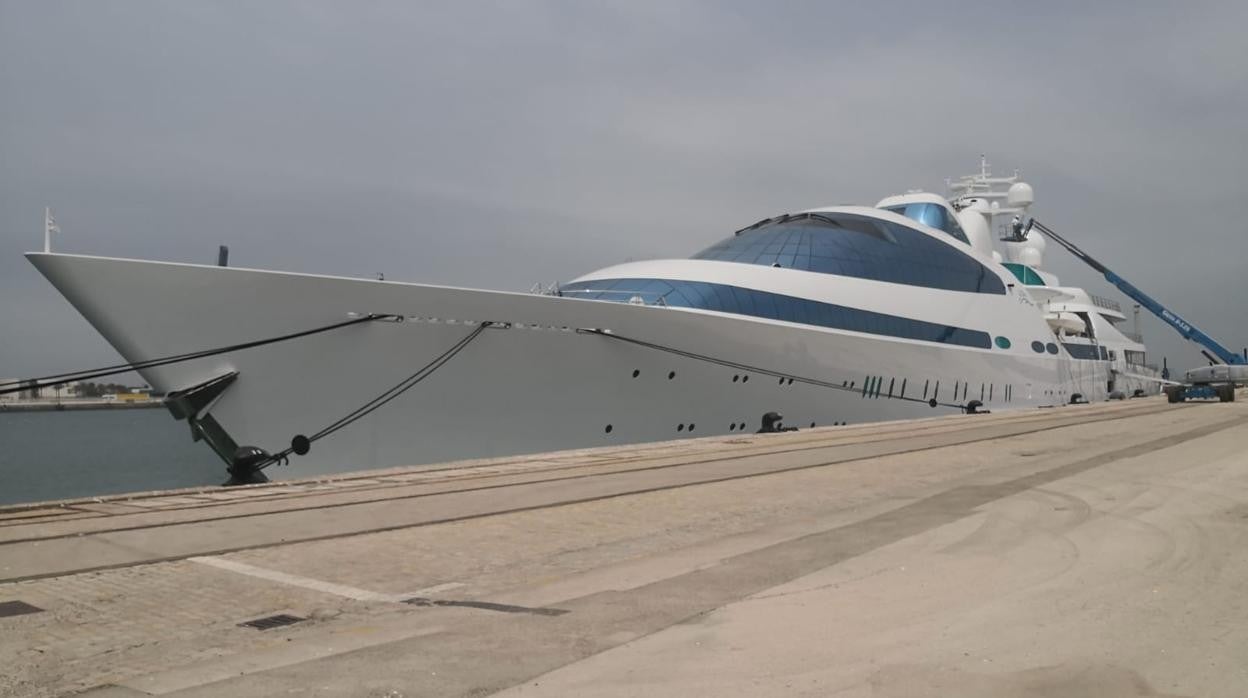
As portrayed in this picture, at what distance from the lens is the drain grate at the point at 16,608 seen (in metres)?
5.27

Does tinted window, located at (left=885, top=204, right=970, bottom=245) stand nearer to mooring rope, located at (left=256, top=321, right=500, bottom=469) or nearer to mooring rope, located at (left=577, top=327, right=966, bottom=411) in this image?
mooring rope, located at (left=577, top=327, right=966, bottom=411)

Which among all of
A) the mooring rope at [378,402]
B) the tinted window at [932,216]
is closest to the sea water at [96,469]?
the mooring rope at [378,402]

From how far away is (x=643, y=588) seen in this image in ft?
19.5

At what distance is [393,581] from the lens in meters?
6.22

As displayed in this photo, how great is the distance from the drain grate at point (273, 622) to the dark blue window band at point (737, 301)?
1358 cm

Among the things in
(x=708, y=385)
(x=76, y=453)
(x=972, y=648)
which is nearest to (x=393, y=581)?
(x=972, y=648)

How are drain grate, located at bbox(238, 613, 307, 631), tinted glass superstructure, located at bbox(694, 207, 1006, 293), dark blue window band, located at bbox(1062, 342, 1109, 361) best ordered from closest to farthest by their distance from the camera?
drain grate, located at bbox(238, 613, 307, 631) < tinted glass superstructure, located at bbox(694, 207, 1006, 293) < dark blue window band, located at bbox(1062, 342, 1109, 361)

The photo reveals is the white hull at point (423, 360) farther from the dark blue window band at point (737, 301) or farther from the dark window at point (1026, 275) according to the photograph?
the dark window at point (1026, 275)

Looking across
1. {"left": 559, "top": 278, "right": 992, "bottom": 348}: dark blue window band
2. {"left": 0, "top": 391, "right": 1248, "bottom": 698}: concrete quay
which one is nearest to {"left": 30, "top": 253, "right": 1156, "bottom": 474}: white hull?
{"left": 559, "top": 278, "right": 992, "bottom": 348}: dark blue window band

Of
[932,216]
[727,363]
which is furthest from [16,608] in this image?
[932,216]

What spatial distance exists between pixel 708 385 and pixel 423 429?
616 cm

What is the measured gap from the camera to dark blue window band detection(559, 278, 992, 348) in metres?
19.4

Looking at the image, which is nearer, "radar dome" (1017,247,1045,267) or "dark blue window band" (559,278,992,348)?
"dark blue window band" (559,278,992,348)

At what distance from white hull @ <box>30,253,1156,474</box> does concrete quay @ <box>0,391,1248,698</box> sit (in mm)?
2455
